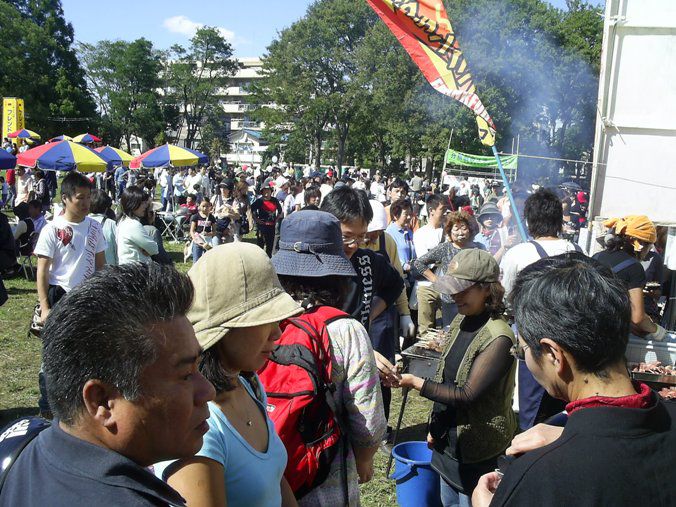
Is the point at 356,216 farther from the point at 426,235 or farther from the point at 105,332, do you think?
the point at 426,235

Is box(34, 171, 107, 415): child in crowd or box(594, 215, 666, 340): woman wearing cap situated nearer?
box(594, 215, 666, 340): woman wearing cap

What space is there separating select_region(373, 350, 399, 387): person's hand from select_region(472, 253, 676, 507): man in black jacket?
1.04 meters

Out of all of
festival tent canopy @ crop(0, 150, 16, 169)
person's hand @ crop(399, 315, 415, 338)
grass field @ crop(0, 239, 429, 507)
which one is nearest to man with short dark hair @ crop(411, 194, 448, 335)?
grass field @ crop(0, 239, 429, 507)

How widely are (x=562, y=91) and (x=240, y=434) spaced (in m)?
51.1

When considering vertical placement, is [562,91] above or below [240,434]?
above

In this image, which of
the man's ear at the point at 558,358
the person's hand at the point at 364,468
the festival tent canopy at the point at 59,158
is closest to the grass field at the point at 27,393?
the person's hand at the point at 364,468

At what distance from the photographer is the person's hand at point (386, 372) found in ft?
9.34

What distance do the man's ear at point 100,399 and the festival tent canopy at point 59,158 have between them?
50.0 feet

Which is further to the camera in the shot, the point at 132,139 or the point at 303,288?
the point at 132,139

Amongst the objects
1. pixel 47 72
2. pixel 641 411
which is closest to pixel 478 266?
pixel 641 411

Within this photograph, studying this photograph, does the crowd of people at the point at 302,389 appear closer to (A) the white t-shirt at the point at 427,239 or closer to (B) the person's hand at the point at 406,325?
(B) the person's hand at the point at 406,325

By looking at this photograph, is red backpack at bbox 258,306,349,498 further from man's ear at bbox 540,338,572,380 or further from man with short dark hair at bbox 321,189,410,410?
man with short dark hair at bbox 321,189,410,410

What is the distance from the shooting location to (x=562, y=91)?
47.7m

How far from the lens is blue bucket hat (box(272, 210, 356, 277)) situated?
234 centimetres
